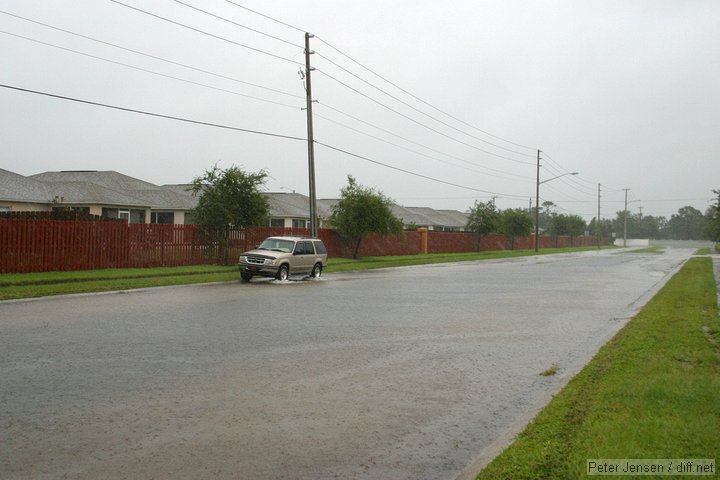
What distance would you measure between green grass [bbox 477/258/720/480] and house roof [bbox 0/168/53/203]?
33.2 m

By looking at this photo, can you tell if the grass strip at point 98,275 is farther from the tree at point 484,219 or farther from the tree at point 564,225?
the tree at point 564,225

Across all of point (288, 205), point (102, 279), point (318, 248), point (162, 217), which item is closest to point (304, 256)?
point (318, 248)

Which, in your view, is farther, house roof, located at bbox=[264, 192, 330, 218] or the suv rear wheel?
house roof, located at bbox=[264, 192, 330, 218]

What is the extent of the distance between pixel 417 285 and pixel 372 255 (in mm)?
28679

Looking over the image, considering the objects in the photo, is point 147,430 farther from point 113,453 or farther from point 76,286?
point 76,286

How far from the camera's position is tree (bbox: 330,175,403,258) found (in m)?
45.1

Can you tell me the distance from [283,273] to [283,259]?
0.60m

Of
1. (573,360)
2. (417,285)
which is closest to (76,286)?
(417,285)

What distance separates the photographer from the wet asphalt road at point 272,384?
216 inches

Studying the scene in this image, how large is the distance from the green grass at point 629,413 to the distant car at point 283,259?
16.2 m

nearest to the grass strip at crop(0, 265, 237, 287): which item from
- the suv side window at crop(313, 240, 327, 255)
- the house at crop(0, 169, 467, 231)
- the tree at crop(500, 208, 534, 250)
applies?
the suv side window at crop(313, 240, 327, 255)

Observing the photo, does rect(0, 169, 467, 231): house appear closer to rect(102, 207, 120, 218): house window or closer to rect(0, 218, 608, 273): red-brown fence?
rect(102, 207, 120, 218): house window

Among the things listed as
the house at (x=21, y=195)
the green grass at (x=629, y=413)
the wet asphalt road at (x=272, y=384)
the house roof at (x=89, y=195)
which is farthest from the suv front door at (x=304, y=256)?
the house roof at (x=89, y=195)

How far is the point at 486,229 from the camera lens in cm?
7062
